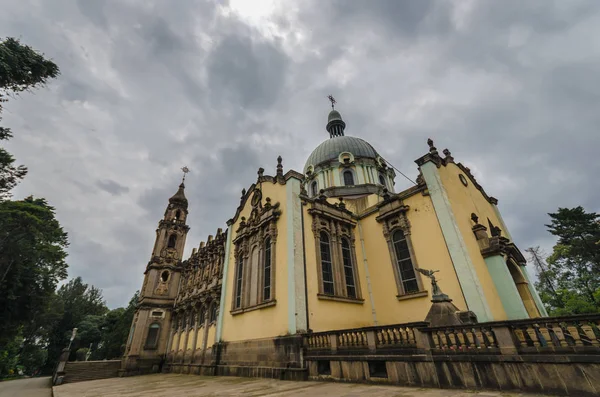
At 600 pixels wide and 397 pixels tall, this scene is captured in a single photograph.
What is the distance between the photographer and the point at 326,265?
14000 millimetres

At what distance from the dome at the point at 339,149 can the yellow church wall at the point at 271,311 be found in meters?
9.06

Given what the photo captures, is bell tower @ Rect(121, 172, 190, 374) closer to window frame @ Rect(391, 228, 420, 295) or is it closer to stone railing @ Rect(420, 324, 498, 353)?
window frame @ Rect(391, 228, 420, 295)

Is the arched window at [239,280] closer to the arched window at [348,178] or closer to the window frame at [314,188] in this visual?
the window frame at [314,188]

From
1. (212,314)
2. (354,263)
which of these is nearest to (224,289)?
(212,314)

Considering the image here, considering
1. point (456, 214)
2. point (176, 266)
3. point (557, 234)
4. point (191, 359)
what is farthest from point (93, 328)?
point (557, 234)

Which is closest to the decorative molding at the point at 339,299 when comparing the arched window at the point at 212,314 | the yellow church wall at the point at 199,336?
the arched window at the point at 212,314

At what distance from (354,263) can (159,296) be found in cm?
2535

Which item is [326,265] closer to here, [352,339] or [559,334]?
[352,339]

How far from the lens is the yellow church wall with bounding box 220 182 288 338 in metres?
12.4

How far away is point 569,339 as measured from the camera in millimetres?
4906

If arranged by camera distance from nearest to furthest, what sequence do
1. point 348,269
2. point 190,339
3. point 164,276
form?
point 348,269 < point 190,339 < point 164,276

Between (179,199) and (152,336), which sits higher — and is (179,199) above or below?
above

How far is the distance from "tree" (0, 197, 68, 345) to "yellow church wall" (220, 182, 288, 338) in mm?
19462

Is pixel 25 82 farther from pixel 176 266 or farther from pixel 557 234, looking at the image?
pixel 557 234
